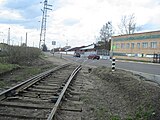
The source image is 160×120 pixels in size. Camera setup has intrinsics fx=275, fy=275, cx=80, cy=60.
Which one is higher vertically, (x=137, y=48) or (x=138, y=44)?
(x=138, y=44)

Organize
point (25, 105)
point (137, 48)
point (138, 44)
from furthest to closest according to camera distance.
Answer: point (137, 48) → point (138, 44) → point (25, 105)

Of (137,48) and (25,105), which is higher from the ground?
(137,48)

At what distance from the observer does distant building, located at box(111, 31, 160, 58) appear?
215 ft

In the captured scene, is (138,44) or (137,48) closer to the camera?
(138,44)

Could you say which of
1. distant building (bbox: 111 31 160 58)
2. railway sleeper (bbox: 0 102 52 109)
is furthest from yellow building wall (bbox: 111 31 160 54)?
railway sleeper (bbox: 0 102 52 109)

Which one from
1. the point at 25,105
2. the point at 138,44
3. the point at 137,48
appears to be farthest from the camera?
the point at 137,48

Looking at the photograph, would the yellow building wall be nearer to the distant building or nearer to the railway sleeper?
the distant building

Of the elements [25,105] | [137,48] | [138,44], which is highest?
[138,44]

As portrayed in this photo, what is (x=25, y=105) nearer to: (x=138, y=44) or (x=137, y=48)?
(x=138, y=44)

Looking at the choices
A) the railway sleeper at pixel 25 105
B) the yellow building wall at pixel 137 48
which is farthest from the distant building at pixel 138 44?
the railway sleeper at pixel 25 105

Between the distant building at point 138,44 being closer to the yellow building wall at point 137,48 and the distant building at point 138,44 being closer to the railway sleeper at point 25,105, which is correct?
the yellow building wall at point 137,48

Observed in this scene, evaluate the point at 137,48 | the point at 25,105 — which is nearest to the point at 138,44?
the point at 137,48

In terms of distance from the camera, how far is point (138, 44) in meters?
73.2

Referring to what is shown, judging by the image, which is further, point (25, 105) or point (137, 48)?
point (137, 48)
